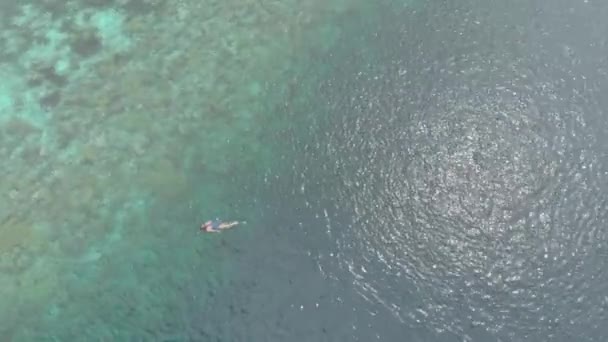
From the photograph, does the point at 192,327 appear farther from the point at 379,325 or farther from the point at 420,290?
the point at 420,290

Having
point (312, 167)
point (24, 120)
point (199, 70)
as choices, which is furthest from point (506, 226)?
point (24, 120)

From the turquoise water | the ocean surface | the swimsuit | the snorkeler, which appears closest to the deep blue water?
the ocean surface

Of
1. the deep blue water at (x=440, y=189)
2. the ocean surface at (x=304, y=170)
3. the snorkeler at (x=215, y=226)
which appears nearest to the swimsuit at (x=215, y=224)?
the snorkeler at (x=215, y=226)

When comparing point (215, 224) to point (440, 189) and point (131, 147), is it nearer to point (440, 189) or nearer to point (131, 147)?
point (131, 147)

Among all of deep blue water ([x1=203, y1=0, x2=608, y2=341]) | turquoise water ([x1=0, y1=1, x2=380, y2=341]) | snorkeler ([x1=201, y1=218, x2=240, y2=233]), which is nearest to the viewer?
deep blue water ([x1=203, y1=0, x2=608, y2=341])

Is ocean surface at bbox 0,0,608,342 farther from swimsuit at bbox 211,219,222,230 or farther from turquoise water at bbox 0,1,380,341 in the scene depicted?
swimsuit at bbox 211,219,222,230

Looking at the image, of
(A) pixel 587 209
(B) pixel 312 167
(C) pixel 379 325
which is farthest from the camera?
(B) pixel 312 167

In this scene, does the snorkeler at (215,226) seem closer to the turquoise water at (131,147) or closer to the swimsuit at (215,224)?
the swimsuit at (215,224)
